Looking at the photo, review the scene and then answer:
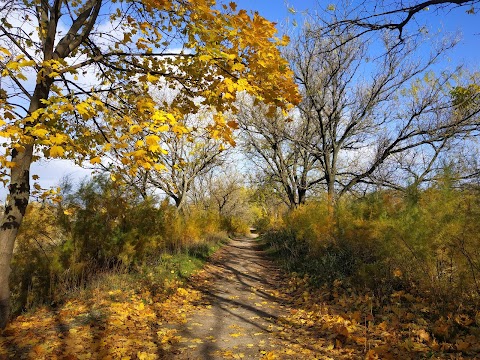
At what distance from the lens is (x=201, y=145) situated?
22.2m

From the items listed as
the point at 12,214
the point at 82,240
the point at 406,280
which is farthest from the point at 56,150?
the point at 406,280

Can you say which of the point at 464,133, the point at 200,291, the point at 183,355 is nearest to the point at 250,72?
the point at 183,355

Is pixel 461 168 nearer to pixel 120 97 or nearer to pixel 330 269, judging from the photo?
pixel 330 269

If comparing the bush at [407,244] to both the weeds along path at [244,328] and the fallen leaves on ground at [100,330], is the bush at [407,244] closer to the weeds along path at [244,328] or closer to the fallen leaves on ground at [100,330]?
the weeds along path at [244,328]

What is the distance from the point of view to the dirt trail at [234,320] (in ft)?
14.7

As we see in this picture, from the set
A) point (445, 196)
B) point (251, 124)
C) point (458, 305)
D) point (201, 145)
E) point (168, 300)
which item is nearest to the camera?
point (458, 305)

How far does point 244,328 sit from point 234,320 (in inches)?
18.9

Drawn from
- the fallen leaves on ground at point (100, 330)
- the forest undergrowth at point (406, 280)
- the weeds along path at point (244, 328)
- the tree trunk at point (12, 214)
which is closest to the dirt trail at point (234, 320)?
the weeds along path at point (244, 328)

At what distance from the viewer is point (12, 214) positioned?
4723 millimetres

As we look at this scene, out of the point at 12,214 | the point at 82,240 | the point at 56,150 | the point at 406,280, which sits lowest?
the point at 406,280

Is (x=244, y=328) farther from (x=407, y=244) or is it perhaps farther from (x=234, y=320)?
(x=407, y=244)

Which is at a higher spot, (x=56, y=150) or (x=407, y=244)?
(x=56, y=150)

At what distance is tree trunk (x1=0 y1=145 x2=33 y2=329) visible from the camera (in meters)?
4.67

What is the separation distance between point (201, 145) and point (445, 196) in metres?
18.0
